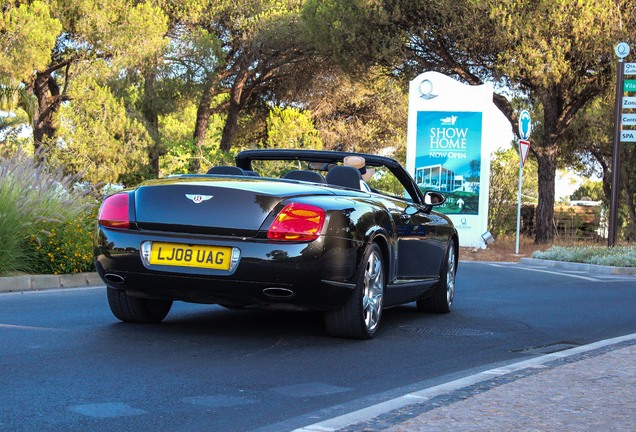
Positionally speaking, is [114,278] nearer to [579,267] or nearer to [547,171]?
[579,267]

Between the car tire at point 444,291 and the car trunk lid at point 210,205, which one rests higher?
the car trunk lid at point 210,205

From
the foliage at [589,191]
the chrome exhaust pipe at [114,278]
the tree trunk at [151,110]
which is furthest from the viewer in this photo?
the foliage at [589,191]

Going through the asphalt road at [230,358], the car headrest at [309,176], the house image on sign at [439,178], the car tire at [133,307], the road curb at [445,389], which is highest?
the house image on sign at [439,178]

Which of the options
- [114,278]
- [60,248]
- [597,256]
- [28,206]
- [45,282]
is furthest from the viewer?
[597,256]

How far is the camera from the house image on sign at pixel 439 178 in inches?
997

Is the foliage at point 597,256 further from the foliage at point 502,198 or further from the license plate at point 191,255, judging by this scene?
the license plate at point 191,255

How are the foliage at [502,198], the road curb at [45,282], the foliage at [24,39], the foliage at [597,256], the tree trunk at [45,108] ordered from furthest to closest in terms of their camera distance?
1. the tree trunk at [45,108]
2. the foliage at [24,39]
3. the foliage at [502,198]
4. the foliage at [597,256]
5. the road curb at [45,282]

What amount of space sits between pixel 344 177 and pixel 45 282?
4871 millimetres

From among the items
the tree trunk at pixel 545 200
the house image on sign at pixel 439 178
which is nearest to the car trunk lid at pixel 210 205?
the house image on sign at pixel 439 178

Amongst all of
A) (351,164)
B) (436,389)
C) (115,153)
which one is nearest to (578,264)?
(351,164)

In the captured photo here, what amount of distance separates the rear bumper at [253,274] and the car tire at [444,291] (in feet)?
8.56

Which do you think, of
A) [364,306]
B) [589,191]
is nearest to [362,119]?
[589,191]

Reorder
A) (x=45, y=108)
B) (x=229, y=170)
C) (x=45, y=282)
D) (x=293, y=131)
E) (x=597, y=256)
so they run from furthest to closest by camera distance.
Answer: (x=293, y=131)
(x=45, y=108)
(x=597, y=256)
(x=45, y=282)
(x=229, y=170)

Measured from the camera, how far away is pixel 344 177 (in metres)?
7.87
